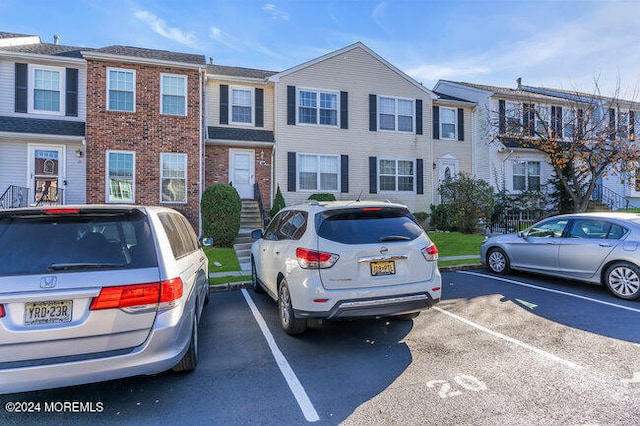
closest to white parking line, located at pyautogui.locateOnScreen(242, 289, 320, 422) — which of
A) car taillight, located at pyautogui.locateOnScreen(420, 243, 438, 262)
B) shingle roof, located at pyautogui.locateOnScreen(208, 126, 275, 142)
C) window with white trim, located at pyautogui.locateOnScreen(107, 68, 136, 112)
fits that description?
car taillight, located at pyautogui.locateOnScreen(420, 243, 438, 262)

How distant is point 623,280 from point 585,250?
29.7 inches

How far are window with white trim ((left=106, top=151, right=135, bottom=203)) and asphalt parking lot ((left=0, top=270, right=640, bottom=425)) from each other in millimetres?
9282

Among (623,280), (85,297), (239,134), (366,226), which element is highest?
(239,134)

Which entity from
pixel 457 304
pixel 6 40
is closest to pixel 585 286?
pixel 457 304

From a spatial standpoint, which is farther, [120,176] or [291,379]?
[120,176]

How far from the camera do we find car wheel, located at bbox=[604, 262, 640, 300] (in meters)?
6.02

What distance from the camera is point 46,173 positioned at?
501 inches

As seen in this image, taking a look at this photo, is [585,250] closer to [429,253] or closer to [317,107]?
[429,253]

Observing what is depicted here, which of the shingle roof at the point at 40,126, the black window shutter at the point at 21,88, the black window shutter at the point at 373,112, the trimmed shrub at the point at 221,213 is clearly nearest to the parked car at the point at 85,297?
the trimmed shrub at the point at 221,213

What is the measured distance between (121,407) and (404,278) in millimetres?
3082

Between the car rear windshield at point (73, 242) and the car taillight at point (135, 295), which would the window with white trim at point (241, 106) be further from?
the car taillight at point (135, 295)

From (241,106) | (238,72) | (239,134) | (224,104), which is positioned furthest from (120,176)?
(238,72)

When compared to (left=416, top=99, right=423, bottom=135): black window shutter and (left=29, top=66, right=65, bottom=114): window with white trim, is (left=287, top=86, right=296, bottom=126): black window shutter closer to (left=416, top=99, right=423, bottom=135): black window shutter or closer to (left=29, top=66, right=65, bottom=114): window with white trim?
(left=416, top=99, right=423, bottom=135): black window shutter

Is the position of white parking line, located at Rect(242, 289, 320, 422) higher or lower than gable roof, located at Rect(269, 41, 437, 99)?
lower
